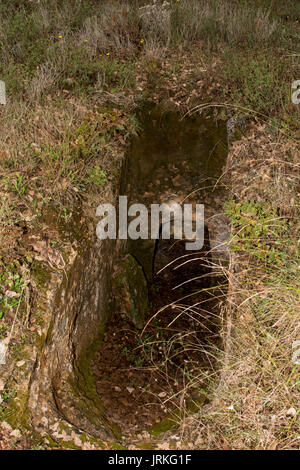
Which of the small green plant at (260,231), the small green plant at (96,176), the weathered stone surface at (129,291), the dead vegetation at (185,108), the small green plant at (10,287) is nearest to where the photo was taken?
the dead vegetation at (185,108)

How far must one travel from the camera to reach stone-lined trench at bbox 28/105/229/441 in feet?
11.5

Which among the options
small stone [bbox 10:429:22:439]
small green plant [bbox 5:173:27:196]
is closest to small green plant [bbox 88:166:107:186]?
small green plant [bbox 5:173:27:196]

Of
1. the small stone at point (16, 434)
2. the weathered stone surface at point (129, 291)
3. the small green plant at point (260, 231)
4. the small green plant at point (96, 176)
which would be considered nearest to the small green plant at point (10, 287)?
the small stone at point (16, 434)

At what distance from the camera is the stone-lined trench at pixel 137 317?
11.5ft

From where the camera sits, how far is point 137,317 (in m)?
5.43

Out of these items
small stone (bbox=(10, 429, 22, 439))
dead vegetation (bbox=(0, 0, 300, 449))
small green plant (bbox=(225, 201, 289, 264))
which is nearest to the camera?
small stone (bbox=(10, 429, 22, 439))

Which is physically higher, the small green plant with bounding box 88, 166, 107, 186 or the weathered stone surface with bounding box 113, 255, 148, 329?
the small green plant with bounding box 88, 166, 107, 186

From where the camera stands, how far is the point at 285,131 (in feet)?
17.0

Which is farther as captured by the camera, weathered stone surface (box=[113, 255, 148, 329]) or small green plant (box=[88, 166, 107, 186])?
weathered stone surface (box=[113, 255, 148, 329])

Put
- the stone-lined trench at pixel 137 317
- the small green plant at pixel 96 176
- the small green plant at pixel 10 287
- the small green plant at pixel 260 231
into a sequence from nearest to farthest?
the small green plant at pixel 10 287, the stone-lined trench at pixel 137 317, the small green plant at pixel 260 231, the small green plant at pixel 96 176

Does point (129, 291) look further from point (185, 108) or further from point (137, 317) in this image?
point (185, 108)

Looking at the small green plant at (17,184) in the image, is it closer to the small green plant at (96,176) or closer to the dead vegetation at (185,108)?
the dead vegetation at (185,108)

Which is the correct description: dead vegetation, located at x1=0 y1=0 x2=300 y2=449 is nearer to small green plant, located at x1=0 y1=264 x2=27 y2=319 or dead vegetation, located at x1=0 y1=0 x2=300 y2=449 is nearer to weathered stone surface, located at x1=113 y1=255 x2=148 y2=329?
small green plant, located at x1=0 y1=264 x2=27 y2=319
